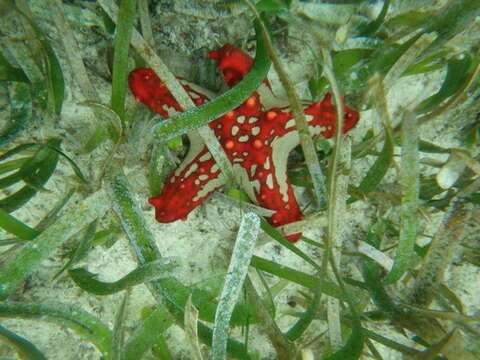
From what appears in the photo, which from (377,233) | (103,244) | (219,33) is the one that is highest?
(219,33)

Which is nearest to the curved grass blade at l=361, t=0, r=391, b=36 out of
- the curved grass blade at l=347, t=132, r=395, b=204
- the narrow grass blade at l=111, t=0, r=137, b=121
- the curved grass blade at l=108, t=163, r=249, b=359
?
the curved grass blade at l=347, t=132, r=395, b=204

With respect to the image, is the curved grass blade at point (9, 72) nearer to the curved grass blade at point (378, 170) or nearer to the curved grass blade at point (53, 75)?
the curved grass blade at point (53, 75)

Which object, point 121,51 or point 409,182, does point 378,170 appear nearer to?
point 409,182

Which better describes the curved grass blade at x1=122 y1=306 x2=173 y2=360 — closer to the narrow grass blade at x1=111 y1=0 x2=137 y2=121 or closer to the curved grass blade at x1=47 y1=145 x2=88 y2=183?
the curved grass blade at x1=47 y1=145 x2=88 y2=183

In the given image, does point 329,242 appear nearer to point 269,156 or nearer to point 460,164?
point 269,156

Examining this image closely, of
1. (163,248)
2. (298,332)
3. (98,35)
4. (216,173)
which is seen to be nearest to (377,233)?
(298,332)
